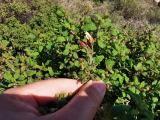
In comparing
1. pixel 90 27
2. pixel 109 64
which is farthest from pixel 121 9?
pixel 109 64

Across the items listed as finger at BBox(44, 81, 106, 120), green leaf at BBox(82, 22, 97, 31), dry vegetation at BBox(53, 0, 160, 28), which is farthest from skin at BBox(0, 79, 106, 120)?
dry vegetation at BBox(53, 0, 160, 28)

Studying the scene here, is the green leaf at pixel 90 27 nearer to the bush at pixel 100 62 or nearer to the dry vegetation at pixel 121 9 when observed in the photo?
the bush at pixel 100 62

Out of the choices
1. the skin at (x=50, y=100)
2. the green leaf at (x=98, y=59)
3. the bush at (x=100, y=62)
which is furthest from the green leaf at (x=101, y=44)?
the skin at (x=50, y=100)

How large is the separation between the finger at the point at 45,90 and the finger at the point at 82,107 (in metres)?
0.19

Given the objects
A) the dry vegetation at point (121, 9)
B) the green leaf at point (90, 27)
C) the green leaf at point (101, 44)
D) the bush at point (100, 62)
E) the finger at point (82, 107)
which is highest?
the green leaf at point (90, 27)

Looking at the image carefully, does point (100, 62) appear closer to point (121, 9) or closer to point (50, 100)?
point (50, 100)

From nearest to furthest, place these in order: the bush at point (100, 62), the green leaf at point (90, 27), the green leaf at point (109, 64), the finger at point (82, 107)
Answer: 1. the finger at point (82, 107)
2. the bush at point (100, 62)
3. the green leaf at point (109, 64)
4. the green leaf at point (90, 27)

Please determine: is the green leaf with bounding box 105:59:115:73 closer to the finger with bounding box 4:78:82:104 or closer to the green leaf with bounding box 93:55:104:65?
the green leaf with bounding box 93:55:104:65

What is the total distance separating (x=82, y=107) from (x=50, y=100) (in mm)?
426

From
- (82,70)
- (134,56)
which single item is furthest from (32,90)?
(134,56)

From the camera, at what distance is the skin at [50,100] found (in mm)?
2133

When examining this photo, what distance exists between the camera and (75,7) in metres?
7.04

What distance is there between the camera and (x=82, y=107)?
213cm

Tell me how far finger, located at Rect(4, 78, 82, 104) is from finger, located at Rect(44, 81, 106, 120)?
0.19 m
